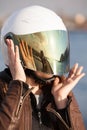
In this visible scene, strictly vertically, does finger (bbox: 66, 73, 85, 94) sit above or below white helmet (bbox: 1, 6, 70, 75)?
below

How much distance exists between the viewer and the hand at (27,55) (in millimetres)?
1533

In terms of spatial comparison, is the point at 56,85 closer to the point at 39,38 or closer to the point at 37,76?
the point at 37,76

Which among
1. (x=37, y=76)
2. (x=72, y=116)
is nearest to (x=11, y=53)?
(x=37, y=76)

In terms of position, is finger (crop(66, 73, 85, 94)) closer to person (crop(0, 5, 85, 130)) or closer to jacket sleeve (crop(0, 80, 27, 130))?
person (crop(0, 5, 85, 130))

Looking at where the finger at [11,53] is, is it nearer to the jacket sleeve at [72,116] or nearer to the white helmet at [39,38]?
the white helmet at [39,38]

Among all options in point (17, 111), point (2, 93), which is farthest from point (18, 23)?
point (17, 111)

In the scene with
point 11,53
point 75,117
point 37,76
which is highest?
point 11,53

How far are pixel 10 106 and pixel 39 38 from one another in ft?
1.18

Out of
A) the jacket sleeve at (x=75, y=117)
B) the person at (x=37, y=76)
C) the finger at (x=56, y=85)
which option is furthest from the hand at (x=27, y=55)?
the jacket sleeve at (x=75, y=117)

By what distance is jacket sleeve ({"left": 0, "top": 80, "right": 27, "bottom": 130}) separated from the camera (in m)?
1.30

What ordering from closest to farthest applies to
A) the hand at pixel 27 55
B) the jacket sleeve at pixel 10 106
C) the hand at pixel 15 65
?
the jacket sleeve at pixel 10 106 < the hand at pixel 15 65 < the hand at pixel 27 55

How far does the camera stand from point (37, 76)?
1.54 metres

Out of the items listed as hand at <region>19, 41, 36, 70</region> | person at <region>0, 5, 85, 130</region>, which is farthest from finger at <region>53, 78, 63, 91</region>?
hand at <region>19, 41, 36, 70</region>

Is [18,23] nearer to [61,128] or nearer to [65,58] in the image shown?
[65,58]
